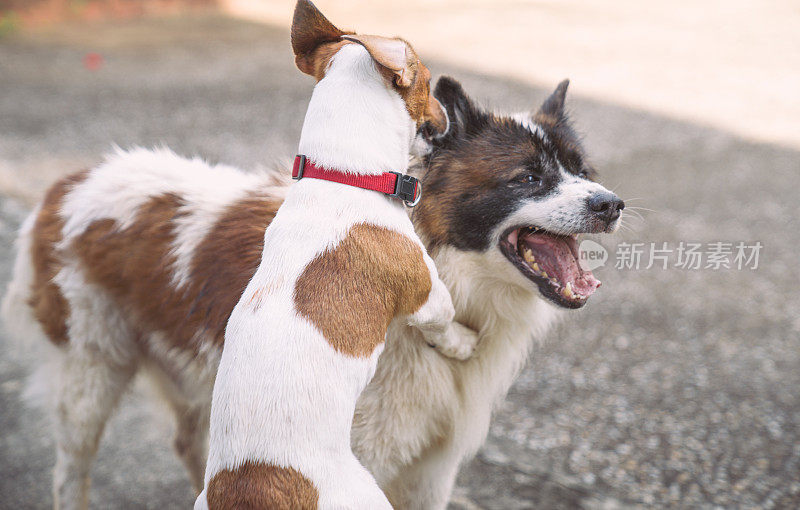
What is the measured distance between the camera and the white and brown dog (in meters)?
1.69

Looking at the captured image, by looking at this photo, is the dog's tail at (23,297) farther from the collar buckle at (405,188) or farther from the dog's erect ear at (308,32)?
the collar buckle at (405,188)

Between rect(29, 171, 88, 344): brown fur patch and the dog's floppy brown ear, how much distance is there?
1.43 metres

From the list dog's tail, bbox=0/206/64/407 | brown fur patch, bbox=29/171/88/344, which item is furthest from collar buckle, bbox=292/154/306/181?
dog's tail, bbox=0/206/64/407

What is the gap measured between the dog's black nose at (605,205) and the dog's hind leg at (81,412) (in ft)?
5.92

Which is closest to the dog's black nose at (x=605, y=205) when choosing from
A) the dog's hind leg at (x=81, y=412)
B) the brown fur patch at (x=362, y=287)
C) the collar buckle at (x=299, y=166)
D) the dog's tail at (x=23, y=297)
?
the brown fur patch at (x=362, y=287)

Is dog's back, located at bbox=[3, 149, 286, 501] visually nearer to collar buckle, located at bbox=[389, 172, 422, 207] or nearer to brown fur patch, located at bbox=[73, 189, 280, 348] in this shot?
brown fur patch, located at bbox=[73, 189, 280, 348]

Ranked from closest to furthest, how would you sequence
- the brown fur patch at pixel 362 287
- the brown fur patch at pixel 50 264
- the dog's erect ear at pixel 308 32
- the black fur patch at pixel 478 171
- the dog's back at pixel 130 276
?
the brown fur patch at pixel 362 287 < the dog's erect ear at pixel 308 32 < the black fur patch at pixel 478 171 < the dog's back at pixel 130 276 < the brown fur patch at pixel 50 264

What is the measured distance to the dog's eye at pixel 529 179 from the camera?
2318 millimetres

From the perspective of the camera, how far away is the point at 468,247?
233 centimetres

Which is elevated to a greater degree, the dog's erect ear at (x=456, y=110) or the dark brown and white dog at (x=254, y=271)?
the dog's erect ear at (x=456, y=110)

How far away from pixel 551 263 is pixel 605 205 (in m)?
0.27

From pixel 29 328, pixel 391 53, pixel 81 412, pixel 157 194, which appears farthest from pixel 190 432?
pixel 391 53

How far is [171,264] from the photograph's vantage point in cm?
247

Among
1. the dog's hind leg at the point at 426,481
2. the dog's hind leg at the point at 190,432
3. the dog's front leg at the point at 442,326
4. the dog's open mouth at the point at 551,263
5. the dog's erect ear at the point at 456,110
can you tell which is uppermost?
the dog's erect ear at the point at 456,110
